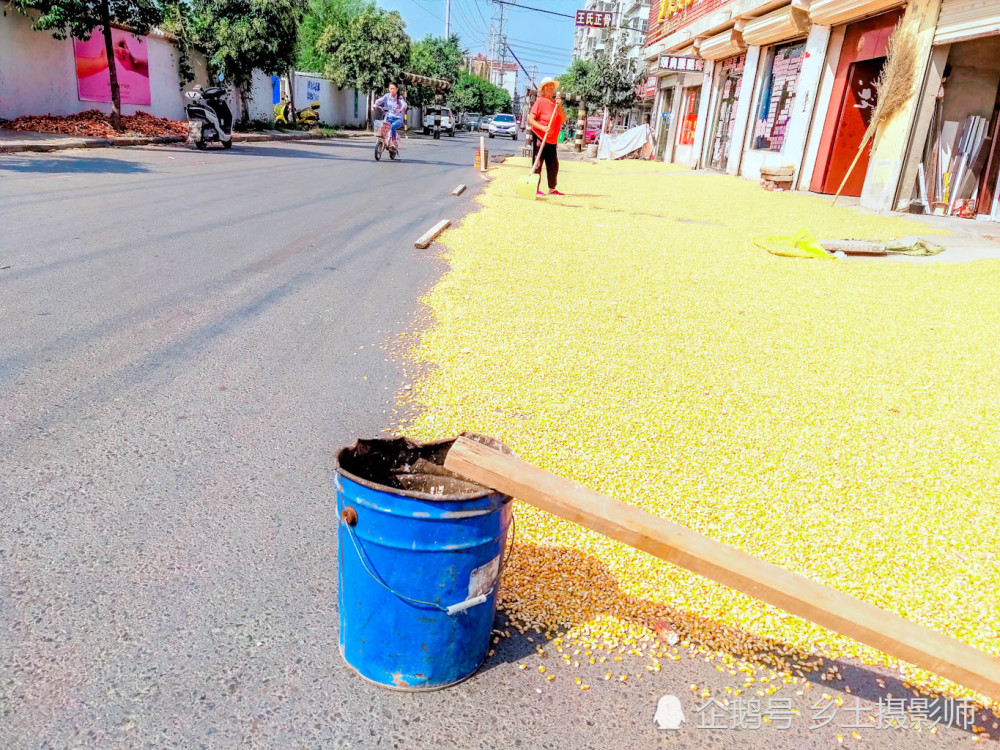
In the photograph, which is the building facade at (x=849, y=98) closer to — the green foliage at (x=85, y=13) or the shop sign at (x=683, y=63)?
the shop sign at (x=683, y=63)

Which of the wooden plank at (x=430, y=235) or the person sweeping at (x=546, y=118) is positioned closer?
the wooden plank at (x=430, y=235)

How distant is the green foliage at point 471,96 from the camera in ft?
246

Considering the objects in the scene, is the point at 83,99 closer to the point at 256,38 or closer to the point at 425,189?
the point at 256,38

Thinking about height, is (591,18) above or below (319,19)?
above

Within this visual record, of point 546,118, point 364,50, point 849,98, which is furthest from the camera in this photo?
point 364,50

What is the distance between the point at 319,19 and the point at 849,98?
40.8 metres

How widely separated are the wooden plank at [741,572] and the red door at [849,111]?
15.1 m

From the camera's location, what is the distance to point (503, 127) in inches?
2074

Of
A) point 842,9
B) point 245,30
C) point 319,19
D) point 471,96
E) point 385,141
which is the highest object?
point 319,19

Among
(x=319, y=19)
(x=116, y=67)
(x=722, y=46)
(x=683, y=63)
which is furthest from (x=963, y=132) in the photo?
(x=319, y=19)

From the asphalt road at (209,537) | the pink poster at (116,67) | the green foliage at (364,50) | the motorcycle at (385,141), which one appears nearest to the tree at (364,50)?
the green foliage at (364,50)

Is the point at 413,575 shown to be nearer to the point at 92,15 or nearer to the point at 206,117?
the point at 206,117

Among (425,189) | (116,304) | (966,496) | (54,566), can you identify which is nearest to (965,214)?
(425,189)

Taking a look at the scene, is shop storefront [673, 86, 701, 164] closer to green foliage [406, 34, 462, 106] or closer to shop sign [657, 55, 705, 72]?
shop sign [657, 55, 705, 72]
